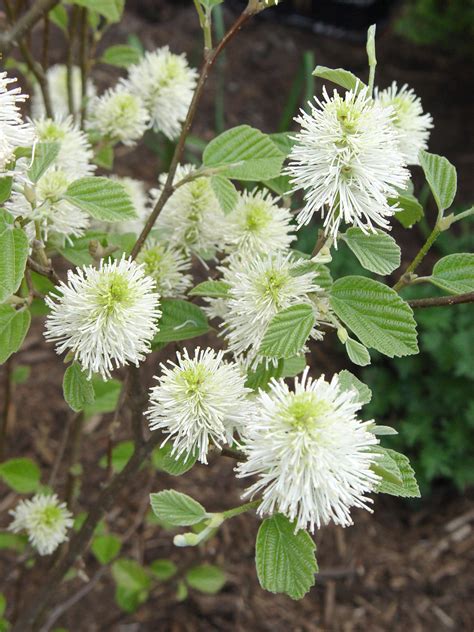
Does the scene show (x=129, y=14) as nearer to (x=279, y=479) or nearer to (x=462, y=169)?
(x=462, y=169)

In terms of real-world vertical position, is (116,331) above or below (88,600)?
above

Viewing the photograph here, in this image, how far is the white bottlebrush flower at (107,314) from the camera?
0.62m

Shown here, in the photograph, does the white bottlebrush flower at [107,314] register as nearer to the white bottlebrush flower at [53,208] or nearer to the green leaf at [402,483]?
the white bottlebrush flower at [53,208]

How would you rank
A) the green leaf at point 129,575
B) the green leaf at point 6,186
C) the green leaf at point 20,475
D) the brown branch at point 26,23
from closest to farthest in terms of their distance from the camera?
the green leaf at point 6,186, the brown branch at point 26,23, the green leaf at point 20,475, the green leaf at point 129,575

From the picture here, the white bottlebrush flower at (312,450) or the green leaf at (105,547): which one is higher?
the white bottlebrush flower at (312,450)

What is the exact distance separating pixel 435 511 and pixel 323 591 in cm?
41

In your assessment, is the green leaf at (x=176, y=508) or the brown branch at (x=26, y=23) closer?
the green leaf at (x=176, y=508)

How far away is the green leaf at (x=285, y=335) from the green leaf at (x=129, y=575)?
0.88m

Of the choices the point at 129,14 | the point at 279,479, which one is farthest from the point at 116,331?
the point at 129,14

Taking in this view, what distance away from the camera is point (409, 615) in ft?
5.40

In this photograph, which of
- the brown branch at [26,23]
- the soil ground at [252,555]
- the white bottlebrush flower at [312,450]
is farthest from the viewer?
the soil ground at [252,555]

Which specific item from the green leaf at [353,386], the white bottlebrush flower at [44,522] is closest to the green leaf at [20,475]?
the white bottlebrush flower at [44,522]

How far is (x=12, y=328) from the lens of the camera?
2.28 ft

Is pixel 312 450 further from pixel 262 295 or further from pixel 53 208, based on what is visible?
pixel 53 208
